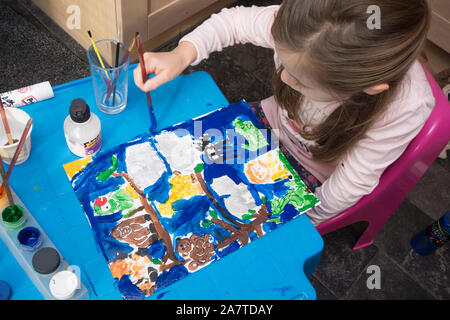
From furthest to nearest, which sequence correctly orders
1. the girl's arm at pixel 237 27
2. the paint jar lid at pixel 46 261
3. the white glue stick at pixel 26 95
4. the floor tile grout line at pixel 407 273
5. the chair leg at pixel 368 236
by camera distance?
the floor tile grout line at pixel 407 273 → the chair leg at pixel 368 236 → the girl's arm at pixel 237 27 → the white glue stick at pixel 26 95 → the paint jar lid at pixel 46 261

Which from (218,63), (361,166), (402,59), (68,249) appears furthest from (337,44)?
(218,63)

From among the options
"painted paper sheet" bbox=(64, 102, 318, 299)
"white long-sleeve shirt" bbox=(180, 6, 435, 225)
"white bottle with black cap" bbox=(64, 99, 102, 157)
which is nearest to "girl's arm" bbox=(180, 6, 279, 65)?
"white long-sleeve shirt" bbox=(180, 6, 435, 225)

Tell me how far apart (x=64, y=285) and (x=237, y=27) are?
2.31 feet

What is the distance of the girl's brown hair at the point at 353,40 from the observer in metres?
0.61

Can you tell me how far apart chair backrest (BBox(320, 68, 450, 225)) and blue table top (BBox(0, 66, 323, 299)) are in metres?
0.24

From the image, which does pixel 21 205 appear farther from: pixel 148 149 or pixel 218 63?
pixel 218 63

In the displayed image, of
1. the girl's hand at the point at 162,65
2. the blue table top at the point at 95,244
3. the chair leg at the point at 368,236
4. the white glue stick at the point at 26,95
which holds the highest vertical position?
the girl's hand at the point at 162,65

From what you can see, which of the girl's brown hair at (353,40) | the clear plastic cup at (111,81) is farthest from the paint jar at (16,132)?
the girl's brown hair at (353,40)

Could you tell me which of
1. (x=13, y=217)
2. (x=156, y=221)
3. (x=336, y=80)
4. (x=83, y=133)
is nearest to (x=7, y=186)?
(x=13, y=217)

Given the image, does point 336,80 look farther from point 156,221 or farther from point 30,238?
point 30,238

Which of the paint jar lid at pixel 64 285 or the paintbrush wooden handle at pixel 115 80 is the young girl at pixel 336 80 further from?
the paint jar lid at pixel 64 285

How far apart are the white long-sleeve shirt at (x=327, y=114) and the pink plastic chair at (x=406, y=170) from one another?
0.09ft

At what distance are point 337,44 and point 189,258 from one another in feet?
1.48

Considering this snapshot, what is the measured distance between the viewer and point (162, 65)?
0.85 metres
